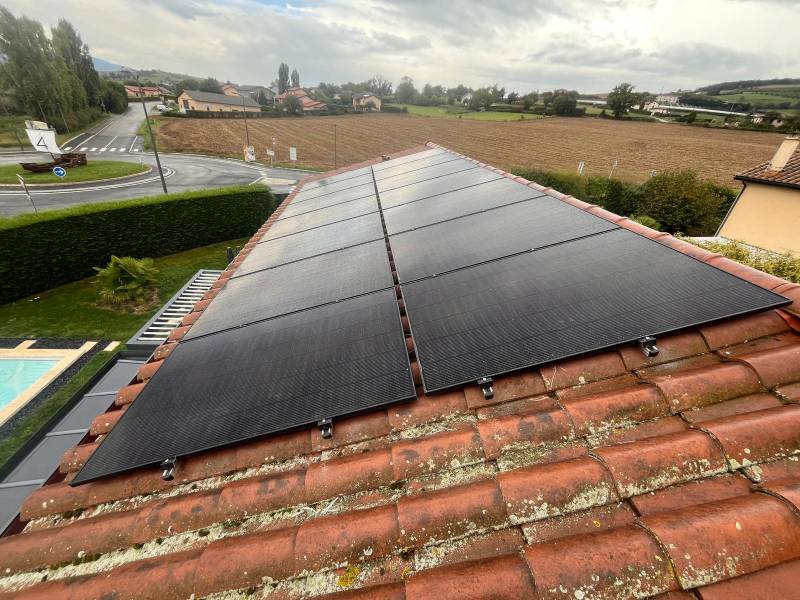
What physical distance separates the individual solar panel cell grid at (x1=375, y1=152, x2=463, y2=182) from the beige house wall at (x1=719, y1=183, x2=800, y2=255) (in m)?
16.7

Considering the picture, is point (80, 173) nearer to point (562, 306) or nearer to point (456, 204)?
point (456, 204)

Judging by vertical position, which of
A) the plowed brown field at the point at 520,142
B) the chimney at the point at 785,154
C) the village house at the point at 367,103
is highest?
the village house at the point at 367,103

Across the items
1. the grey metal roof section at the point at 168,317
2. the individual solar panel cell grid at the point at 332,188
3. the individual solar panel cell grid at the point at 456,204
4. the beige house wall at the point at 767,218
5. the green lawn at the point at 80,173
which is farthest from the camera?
the green lawn at the point at 80,173

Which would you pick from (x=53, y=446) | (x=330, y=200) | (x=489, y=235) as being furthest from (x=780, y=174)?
(x=53, y=446)

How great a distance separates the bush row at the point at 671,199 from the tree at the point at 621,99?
9886 centimetres

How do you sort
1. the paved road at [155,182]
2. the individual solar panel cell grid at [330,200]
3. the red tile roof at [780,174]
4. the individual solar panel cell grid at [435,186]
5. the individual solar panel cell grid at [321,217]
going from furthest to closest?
the paved road at [155,182]
the red tile roof at [780,174]
the individual solar panel cell grid at [330,200]
the individual solar panel cell grid at [321,217]
the individual solar panel cell grid at [435,186]

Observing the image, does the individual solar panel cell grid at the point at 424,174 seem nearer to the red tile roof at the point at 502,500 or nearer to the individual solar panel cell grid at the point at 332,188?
the individual solar panel cell grid at the point at 332,188

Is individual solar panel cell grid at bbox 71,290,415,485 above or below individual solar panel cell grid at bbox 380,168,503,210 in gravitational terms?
below

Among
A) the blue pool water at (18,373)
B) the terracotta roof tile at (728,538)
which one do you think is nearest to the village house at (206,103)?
the blue pool water at (18,373)

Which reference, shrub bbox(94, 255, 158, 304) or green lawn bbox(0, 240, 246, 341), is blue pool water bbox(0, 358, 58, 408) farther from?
shrub bbox(94, 255, 158, 304)

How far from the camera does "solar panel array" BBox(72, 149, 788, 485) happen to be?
3.24 meters

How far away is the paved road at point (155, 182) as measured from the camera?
2941 cm

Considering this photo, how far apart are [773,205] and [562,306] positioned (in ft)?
72.9

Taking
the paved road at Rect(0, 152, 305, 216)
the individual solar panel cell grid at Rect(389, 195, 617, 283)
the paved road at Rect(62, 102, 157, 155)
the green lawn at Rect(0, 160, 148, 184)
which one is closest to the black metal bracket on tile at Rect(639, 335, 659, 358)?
the individual solar panel cell grid at Rect(389, 195, 617, 283)
